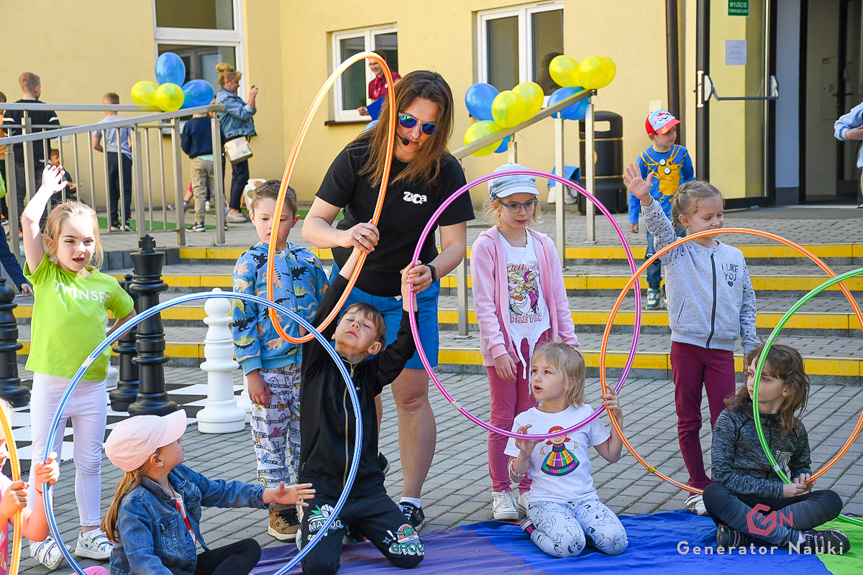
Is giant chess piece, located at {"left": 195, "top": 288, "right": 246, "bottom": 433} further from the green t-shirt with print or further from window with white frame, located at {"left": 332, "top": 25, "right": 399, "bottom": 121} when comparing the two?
window with white frame, located at {"left": 332, "top": 25, "right": 399, "bottom": 121}

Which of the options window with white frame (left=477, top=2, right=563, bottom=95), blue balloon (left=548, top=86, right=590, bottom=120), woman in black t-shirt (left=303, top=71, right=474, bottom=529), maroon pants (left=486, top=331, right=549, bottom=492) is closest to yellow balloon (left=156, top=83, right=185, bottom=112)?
blue balloon (left=548, top=86, right=590, bottom=120)

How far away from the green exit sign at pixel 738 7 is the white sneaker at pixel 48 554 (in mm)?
9951

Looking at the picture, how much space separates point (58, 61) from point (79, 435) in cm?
1245

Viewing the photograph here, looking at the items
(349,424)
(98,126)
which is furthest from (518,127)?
(349,424)

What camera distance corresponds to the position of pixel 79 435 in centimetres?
421

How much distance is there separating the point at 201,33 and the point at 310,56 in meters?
1.93

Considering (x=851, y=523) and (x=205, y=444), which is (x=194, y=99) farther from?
(x=851, y=523)

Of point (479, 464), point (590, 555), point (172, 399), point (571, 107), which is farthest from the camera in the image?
point (571, 107)

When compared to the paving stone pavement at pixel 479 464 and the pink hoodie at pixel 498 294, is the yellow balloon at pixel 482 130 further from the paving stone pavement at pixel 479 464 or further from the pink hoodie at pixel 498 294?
Result: the pink hoodie at pixel 498 294

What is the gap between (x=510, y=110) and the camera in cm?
884

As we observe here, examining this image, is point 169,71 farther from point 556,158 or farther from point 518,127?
point 556,158

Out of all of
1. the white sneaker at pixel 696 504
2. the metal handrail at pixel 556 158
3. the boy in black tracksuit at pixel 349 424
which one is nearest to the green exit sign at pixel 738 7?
the metal handrail at pixel 556 158

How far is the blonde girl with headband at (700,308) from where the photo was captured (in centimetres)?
445

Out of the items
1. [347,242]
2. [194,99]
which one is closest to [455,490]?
[347,242]
